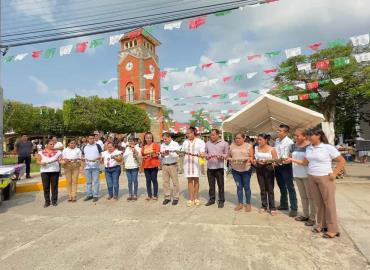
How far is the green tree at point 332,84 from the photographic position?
1942 cm

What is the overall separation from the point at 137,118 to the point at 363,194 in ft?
108

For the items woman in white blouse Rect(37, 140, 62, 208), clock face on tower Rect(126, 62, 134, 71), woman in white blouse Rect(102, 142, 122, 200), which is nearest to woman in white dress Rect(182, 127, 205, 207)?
woman in white blouse Rect(102, 142, 122, 200)

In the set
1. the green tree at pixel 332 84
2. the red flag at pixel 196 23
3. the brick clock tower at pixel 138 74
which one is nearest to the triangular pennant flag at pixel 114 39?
the red flag at pixel 196 23

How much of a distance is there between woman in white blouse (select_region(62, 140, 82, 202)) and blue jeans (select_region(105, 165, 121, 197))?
81 cm

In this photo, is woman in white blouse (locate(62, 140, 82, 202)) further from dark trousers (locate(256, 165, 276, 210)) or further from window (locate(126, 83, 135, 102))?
window (locate(126, 83, 135, 102))

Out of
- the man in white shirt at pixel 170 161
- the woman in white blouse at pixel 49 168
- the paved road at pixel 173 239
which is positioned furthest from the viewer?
the woman in white blouse at pixel 49 168

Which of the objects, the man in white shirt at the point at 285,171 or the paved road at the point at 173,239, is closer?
the paved road at the point at 173,239

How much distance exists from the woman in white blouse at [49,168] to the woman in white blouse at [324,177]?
567 cm

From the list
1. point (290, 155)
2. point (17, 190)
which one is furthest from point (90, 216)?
point (17, 190)

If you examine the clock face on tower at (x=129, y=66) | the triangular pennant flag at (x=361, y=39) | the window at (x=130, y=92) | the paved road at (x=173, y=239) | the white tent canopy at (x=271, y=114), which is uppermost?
the clock face on tower at (x=129, y=66)

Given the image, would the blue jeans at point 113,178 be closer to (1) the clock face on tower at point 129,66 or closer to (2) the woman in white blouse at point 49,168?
(2) the woman in white blouse at point 49,168

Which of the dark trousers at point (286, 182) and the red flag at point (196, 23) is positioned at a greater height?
the red flag at point (196, 23)

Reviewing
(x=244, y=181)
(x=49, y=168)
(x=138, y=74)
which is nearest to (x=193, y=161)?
(x=244, y=181)

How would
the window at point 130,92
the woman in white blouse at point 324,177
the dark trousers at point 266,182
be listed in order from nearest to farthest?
the woman in white blouse at point 324,177, the dark trousers at point 266,182, the window at point 130,92
